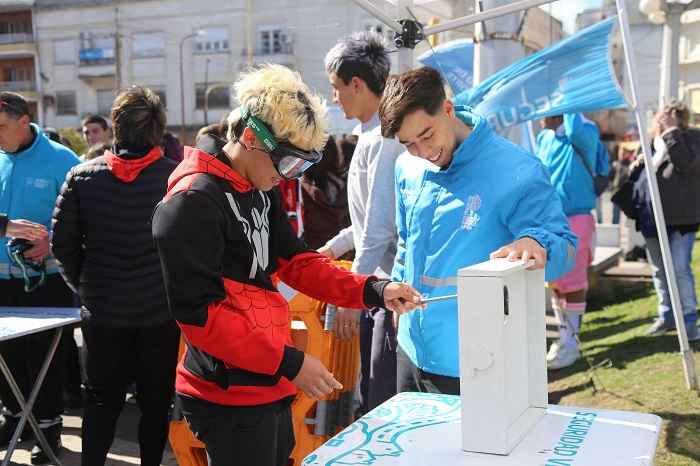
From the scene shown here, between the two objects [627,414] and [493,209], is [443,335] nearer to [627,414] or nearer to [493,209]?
[493,209]

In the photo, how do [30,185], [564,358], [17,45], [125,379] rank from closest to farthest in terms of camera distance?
1. [125,379]
2. [30,185]
3. [564,358]
4. [17,45]

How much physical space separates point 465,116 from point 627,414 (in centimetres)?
112

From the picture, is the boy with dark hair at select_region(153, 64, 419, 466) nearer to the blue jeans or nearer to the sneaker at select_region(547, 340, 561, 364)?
the sneaker at select_region(547, 340, 561, 364)

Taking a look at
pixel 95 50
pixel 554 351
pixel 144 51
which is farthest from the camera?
pixel 95 50

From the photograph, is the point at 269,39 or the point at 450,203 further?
the point at 269,39

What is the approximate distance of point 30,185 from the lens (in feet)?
13.5

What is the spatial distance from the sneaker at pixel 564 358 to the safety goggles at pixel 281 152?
4036 mm

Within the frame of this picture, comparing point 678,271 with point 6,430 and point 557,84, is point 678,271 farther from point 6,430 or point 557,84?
point 6,430

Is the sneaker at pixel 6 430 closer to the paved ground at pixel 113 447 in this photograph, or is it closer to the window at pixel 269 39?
the paved ground at pixel 113 447

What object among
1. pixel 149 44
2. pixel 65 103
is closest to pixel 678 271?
pixel 149 44

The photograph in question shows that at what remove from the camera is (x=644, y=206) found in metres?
6.15

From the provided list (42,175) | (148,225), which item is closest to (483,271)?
(148,225)

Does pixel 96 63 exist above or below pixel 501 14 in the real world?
above

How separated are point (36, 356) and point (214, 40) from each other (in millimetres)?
25366
